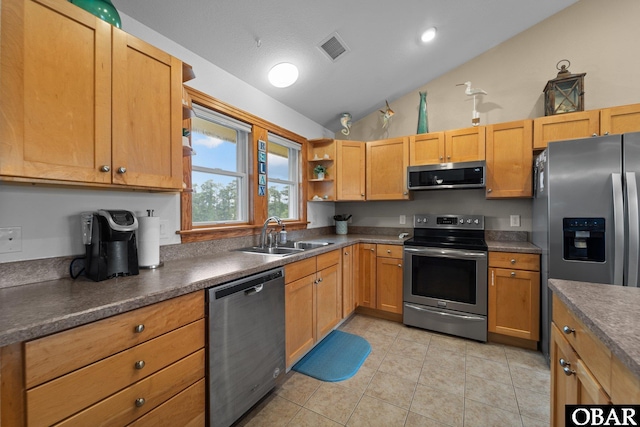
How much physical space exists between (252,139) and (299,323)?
5.52ft

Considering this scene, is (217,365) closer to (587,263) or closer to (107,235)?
(107,235)

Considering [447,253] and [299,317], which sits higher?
[447,253]

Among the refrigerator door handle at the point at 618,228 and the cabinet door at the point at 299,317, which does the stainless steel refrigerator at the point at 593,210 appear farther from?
the cabinet door at the point at 299,317

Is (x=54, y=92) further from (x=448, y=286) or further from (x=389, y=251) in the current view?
(x=448, y=286)

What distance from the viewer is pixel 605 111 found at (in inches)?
88.5

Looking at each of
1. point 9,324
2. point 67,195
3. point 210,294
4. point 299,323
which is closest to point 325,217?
point 299,323

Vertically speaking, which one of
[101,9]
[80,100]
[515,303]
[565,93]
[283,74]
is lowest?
[515,303]

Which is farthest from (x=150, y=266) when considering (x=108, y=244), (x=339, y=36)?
(x=339, y=36)

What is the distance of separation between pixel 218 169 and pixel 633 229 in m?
3.07

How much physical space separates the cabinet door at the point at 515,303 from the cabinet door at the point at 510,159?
81 cm

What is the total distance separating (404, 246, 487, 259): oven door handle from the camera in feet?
8.21

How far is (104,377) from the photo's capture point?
3.12 ft

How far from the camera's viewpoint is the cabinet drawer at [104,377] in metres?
0.82

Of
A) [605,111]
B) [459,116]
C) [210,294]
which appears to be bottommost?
[210,294]
